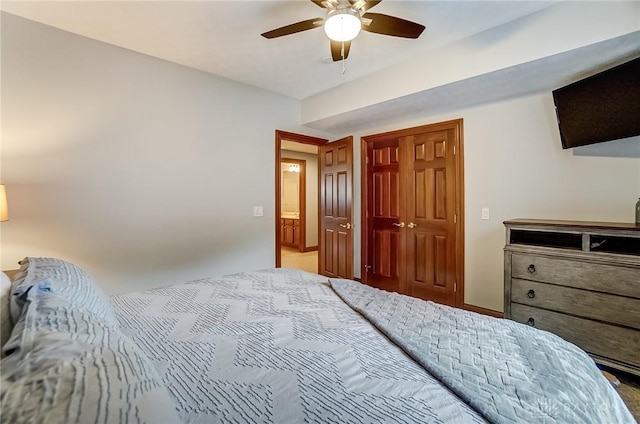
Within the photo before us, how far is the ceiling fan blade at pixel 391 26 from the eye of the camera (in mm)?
1793

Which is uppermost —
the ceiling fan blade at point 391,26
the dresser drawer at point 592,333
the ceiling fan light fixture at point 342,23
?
the ceiling fan blade at point 391,26

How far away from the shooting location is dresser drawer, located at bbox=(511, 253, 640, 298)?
1894 mm

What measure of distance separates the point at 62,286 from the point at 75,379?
80 cm

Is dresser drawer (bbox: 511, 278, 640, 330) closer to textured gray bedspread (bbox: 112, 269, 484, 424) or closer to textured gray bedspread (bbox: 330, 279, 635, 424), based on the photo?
Result: textured gray bedspread (bbox: 330, 279, 635, 424)

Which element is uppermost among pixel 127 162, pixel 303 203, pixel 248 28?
pixel 248 28

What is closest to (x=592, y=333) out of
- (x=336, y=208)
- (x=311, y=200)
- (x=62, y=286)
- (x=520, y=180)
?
(x=520, y=180)

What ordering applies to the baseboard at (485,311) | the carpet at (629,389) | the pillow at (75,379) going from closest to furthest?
A: the pillow at (75,379), the carpet at (629,389), the baseboard at (485,311)

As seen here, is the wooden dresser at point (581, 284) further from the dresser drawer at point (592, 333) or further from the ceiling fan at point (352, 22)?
the ceiling fan at point (352, 22)

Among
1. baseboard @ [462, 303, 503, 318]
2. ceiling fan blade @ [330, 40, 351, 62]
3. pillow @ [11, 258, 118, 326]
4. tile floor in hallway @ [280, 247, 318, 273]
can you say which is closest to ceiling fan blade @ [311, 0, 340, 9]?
ceiling fan blade @ [330, 40, 351, 62]

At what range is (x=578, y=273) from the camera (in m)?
2.07

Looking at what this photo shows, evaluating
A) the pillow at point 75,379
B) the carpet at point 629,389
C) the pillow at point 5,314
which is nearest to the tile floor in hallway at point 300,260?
the carpet at point 629,389

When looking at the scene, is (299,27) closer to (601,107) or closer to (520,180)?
(601,107)

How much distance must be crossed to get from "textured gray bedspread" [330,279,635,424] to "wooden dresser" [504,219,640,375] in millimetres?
1259

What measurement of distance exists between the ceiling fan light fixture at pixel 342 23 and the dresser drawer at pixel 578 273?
2.06 metres
